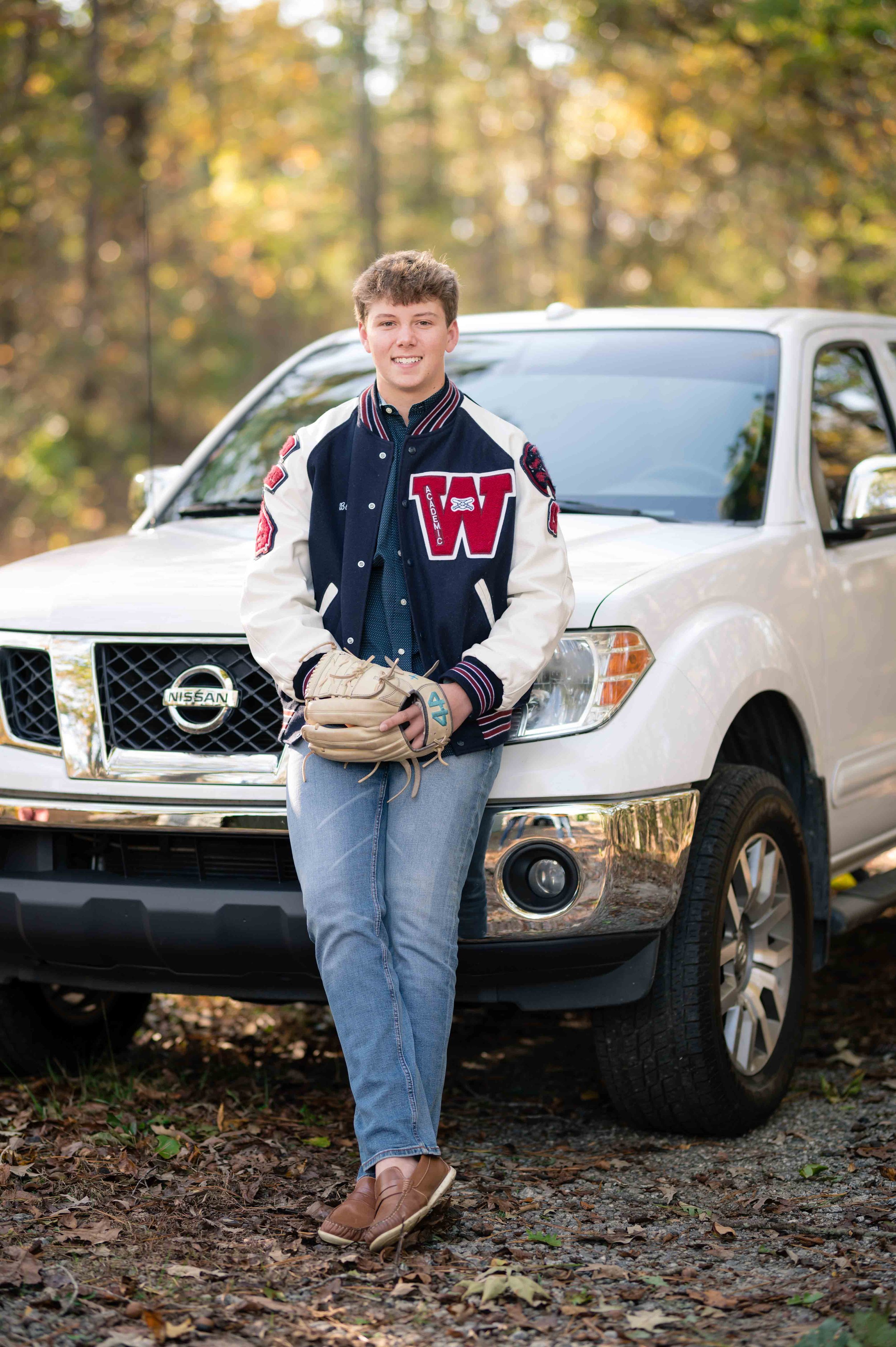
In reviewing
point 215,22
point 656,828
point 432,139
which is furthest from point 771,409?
point 432,139

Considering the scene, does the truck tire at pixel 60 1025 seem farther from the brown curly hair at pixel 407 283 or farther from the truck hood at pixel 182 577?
the brown curly hair at pixel 407 283

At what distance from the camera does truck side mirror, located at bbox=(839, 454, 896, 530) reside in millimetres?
4223

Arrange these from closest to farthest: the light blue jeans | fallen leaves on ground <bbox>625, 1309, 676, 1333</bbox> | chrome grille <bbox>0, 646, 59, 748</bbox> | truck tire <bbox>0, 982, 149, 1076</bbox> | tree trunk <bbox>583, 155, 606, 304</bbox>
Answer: fallen leaves on ground <bbox>625, 1309, 676, 1333</bbox>, the light blue jeans, chrome grille <bbox>0, 646, 59, 748</bbox>, truck tire <bbox>0, 982, 149, 1076</bbox>, tree trunk <bbox>583, 155, 606, 304</bbox>

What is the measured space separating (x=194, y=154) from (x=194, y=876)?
1947 centimetres

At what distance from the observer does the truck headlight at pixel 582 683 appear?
3.30 meters

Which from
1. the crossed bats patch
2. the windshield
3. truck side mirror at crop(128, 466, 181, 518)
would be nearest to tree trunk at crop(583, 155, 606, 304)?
the windshield

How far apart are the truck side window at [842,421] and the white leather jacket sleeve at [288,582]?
1660mm

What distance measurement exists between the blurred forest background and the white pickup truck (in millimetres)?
6679

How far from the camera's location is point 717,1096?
362cm

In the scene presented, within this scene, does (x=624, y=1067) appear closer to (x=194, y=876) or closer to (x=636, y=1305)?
(x=636, y=1305)

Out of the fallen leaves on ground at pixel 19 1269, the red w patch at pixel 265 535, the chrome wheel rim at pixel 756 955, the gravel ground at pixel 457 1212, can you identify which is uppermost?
the red w patch at pixel 265 535

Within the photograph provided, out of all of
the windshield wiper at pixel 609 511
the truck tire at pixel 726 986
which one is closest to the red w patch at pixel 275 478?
the windshield wiper at pixel 609 511

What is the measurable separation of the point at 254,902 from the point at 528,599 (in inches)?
33.9

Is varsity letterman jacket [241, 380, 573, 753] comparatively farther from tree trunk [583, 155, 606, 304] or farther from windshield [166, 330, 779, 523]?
tree trunk [583, 155, 606, 304]
